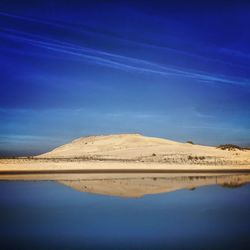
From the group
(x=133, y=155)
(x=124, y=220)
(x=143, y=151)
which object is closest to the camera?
(x=124, y=220)

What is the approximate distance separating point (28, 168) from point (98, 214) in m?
23.1

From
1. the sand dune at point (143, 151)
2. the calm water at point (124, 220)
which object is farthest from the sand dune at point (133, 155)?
the calm water at point (124, 220)

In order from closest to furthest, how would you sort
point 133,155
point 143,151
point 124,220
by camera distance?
point 124,220 < point 133,155 < point 143,151

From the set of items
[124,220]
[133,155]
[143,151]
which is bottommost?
[124,220]

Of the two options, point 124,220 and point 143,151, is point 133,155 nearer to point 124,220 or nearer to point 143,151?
point 143,151

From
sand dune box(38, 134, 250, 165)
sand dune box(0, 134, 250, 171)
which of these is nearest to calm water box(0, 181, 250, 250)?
sand dune box(0, 134, 250, 171)

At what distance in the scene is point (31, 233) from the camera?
33.9 ft

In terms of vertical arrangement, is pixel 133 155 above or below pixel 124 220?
above

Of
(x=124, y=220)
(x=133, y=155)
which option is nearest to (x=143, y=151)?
(x=133, y=155)

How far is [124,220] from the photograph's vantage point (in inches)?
474

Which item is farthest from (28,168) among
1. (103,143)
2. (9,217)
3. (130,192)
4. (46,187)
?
(103,143)

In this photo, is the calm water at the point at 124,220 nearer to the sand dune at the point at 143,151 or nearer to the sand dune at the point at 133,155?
the sand dune at the point at 133,155

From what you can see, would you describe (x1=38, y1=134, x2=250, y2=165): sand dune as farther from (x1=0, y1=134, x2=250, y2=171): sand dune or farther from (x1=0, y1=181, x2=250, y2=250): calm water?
(x1=0, y1=181, x2=250, y2=250): calm water

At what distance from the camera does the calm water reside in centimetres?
942
